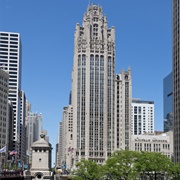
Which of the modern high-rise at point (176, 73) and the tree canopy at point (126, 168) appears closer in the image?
the tree canopy at point (126, 168)

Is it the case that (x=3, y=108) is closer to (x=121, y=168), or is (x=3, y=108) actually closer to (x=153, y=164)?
(x=121, y=168)

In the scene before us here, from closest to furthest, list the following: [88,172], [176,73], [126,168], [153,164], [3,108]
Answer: [126,168] → [88,172] → [153,164] → [176,73] → [3,108]

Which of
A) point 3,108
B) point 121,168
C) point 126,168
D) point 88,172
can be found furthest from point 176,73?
point 3,108

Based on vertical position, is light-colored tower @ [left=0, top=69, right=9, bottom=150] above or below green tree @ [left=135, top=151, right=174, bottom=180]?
above

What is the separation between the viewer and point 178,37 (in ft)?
446

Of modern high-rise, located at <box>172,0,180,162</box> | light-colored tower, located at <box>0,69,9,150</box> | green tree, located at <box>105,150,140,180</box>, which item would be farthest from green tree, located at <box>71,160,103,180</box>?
light-colored tower, located at <box>0,69,9,150</box>

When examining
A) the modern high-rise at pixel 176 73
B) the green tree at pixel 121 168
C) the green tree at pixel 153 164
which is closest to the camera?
the green tree at pixel 121 168

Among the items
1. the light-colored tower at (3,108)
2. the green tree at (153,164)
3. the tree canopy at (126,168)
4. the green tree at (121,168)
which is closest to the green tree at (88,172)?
the tree canopy at (126,168)

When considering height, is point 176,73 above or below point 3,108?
above

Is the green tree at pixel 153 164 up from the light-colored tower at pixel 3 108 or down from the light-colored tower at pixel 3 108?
down

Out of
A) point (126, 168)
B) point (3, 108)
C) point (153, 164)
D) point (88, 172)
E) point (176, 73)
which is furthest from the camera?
point (3, 108)

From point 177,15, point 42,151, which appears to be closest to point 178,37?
point 177,15

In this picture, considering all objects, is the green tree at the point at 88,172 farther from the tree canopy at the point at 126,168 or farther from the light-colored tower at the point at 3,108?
the light-colored tower at the point at 3,108

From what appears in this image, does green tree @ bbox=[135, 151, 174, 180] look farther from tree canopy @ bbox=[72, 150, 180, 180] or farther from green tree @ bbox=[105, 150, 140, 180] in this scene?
green tree @ bbox=[105, 150, 140, 180]
